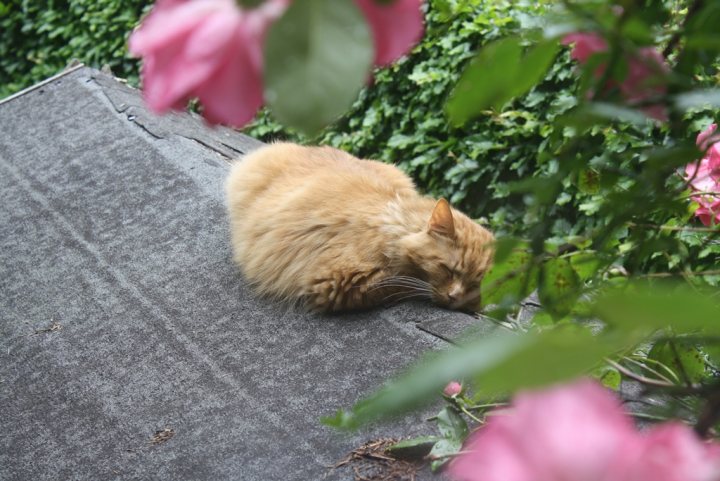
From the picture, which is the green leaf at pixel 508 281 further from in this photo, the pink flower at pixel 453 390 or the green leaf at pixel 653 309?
the pink flower at pixel 453 390

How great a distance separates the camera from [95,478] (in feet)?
5.28

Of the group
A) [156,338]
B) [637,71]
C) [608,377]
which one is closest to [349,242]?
[156,338]

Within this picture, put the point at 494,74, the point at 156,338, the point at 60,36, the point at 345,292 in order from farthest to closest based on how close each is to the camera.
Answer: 1. the point at 60,36
2. the point at 345,292
3. the point at 156,338
4. the point at 494,74

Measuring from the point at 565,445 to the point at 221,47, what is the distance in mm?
210

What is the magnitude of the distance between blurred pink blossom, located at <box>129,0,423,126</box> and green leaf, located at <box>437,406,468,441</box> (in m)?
1.05

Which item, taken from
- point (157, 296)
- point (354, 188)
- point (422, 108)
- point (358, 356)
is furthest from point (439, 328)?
point (422, 108)

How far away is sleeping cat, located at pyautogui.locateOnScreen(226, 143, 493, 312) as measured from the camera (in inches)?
88.4

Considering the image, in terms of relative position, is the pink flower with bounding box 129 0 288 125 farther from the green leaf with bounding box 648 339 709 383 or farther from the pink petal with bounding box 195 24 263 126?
the green leaf with bounding box 648 339 709 383

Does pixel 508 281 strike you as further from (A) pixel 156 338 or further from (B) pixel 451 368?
(A) pixel 156 338

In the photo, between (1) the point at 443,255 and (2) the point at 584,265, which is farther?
(1) the point at 443,255

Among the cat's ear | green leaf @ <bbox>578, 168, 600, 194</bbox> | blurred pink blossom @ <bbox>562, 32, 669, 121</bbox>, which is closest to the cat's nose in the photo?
the cat's ear

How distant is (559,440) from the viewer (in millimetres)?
275

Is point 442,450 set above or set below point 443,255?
above

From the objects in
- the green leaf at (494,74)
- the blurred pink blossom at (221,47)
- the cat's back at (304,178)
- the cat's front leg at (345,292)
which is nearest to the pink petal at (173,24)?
the blurred pink blossom at (221,47)
